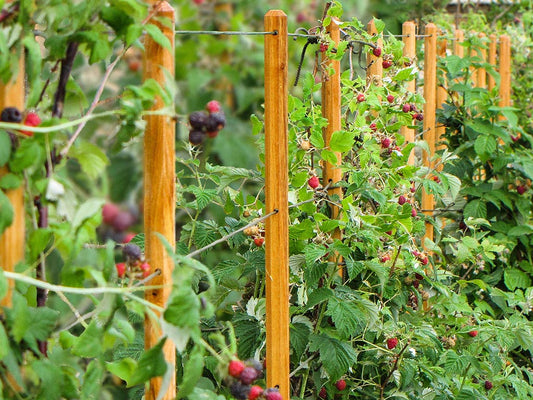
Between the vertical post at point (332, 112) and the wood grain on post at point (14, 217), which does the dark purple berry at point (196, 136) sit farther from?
the vertical post at point (332, 112)

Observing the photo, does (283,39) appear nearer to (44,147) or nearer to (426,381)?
(44,147)

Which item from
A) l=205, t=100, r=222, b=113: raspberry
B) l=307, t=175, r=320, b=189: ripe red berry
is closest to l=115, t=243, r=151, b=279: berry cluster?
l=205, t=100, r=222, b=113: raspberry

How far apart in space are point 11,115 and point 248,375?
501 mm

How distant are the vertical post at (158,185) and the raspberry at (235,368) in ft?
0.45

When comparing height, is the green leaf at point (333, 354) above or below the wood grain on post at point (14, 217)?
below

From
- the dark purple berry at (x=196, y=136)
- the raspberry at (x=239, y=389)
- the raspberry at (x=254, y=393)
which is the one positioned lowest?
the raspberry at (x=254, y=393)

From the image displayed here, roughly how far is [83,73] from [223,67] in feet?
1.62

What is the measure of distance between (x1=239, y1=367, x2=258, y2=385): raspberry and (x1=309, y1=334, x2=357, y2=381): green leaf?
0.84m

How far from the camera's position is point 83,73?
1214 millimetres

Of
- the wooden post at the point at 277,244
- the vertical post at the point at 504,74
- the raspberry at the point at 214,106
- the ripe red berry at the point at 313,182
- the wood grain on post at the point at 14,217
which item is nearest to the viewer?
the raspberry at the point at 214,106

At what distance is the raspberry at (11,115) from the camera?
3.85 ft

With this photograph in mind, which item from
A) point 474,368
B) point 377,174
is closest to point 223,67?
point 377,174

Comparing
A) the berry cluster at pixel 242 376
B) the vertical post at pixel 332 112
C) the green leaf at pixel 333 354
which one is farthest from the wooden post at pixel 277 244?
the berry cluster at pixel 242 376

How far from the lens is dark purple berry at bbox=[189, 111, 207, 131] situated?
91 centimetres
